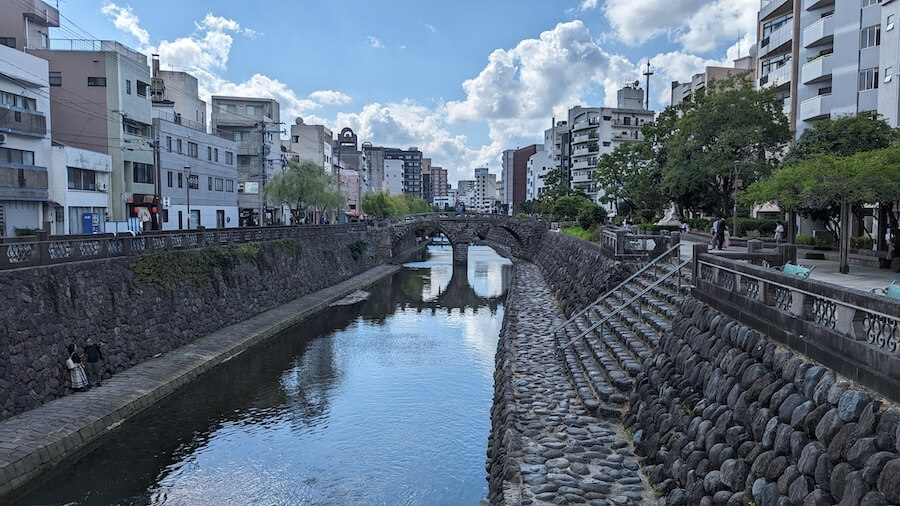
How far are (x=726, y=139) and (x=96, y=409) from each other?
103 feet

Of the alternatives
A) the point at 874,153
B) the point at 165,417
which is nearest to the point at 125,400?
the point at 165,417

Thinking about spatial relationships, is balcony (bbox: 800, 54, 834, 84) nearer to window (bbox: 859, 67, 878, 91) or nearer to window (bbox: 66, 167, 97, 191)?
window (bbox: 859, 67, 878, 91)

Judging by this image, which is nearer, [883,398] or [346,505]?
[883,398]

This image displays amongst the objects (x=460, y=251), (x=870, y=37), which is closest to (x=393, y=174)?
(x=460, y=251)

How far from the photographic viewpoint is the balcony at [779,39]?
37562 mm

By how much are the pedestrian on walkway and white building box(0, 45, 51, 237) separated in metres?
19.3

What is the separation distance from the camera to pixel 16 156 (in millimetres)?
31641

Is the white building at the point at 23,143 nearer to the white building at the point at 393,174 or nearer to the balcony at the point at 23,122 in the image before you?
the balcony at the point at 23,122

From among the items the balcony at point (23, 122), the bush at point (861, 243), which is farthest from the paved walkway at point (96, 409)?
the bush at point (861, 243)

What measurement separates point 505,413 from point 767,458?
287 inches

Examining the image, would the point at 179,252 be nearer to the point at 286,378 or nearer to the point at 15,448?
the point at 286,378

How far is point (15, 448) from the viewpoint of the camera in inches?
483

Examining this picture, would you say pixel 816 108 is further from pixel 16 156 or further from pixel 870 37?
pixel 16 156

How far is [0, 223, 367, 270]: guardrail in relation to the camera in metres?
15.8
